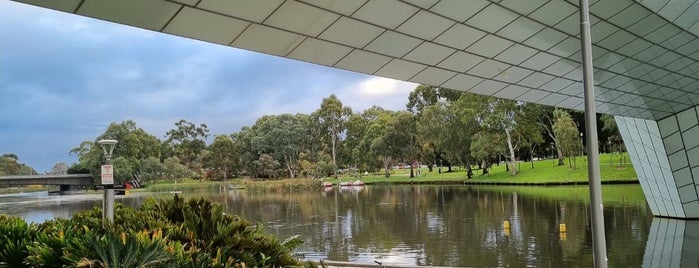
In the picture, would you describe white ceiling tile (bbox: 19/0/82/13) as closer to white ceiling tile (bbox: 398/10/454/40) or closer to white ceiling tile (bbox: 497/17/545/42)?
white ceiling tile (bbox: 398/10/454/40)

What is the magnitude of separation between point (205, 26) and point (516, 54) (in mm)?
6585

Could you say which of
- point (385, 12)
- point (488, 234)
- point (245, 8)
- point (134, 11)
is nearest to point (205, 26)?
point (245, 8)

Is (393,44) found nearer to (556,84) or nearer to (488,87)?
(488,87)

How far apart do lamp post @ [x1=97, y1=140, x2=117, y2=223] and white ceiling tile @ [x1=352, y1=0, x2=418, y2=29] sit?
199 inches

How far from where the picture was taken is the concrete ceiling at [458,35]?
266 inches

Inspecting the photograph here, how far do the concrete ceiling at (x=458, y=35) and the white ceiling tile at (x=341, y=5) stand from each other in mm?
16

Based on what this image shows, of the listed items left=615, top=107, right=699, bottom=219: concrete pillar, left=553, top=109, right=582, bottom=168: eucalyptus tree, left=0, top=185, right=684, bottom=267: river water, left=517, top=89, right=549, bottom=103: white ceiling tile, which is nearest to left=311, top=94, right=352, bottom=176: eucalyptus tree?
left=553, top=109, right=582, bottom=168: eucalyptus tree

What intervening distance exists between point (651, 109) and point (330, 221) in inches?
687

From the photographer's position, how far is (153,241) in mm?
4695

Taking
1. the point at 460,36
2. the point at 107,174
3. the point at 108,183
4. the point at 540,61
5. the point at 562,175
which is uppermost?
the point at 460,36

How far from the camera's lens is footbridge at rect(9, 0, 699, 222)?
680 centimetres

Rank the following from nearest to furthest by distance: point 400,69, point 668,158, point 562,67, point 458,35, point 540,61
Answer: point 458,35
point 400,69
point 540,61
point 562,67
point 668,158

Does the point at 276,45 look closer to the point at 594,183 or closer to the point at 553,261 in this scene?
the point at 594,183

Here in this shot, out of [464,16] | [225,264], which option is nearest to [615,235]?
[464,16]
